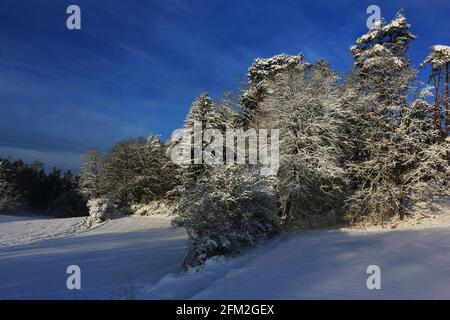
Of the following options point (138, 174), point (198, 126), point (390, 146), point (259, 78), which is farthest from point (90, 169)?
point (390, 146)

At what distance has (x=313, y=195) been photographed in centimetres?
2116

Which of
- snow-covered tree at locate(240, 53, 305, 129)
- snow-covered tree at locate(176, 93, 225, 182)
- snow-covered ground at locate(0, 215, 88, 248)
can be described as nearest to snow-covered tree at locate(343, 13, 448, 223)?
snow-covered tree at locate(240, 53, 305, 129)

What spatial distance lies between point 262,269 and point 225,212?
19.0 feet

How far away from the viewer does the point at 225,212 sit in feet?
52.7

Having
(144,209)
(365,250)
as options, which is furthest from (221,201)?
(144,209)

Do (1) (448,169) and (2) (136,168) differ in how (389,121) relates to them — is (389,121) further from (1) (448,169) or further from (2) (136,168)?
(2) (136,168)

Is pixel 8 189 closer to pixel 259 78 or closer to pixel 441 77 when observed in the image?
pixel 259 78

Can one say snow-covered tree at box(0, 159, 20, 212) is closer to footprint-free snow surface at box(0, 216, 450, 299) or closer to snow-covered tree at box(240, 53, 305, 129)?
footprint-free snow surface at box(0, 216, 450, 299)

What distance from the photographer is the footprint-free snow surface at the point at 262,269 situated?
7.74 meters

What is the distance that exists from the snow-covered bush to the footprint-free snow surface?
0.93 m

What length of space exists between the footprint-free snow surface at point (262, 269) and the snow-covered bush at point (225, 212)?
3.06ft

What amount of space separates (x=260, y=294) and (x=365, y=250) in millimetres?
6743
